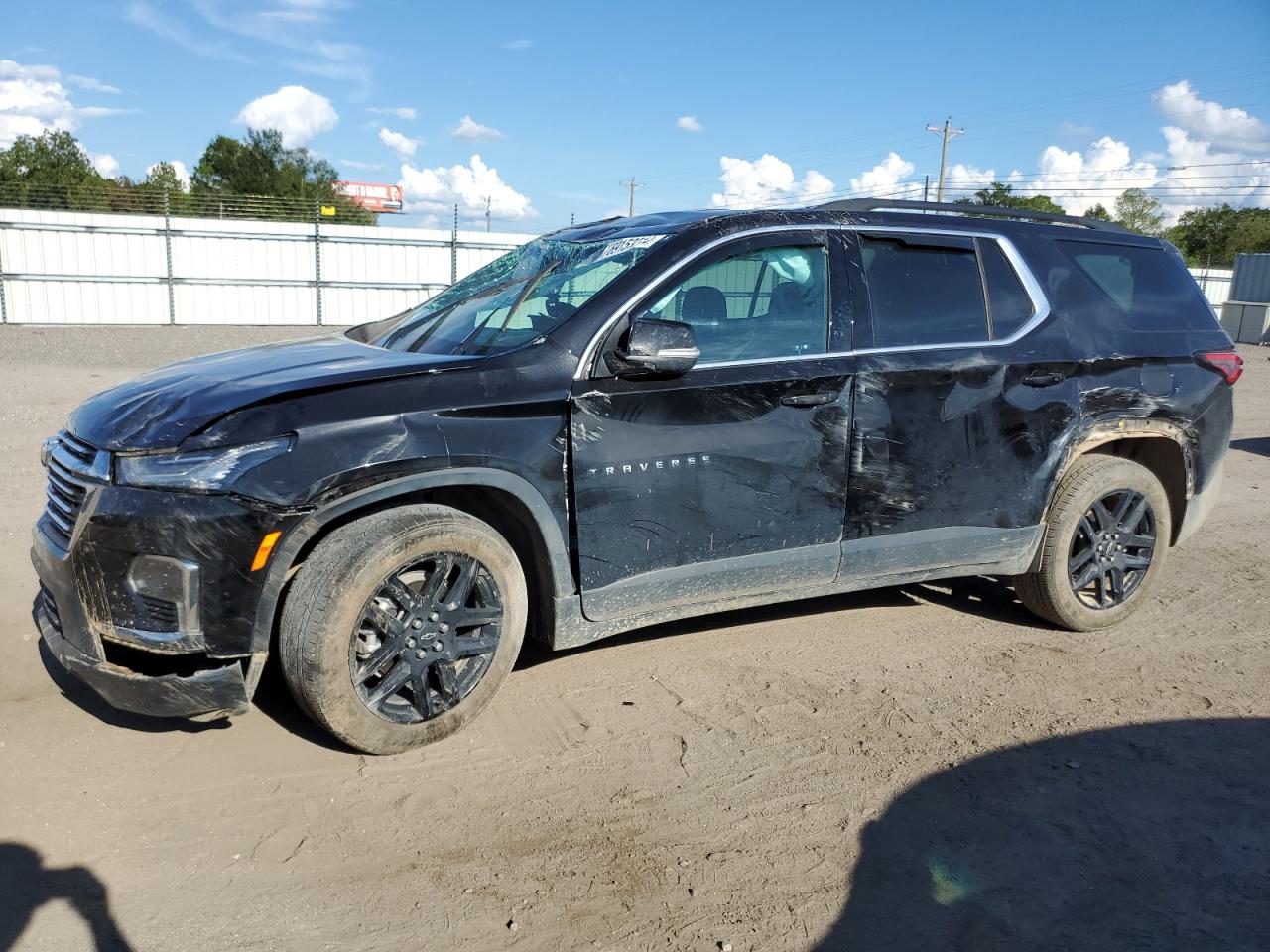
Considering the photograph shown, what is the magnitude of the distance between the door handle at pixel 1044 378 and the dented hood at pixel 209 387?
99.0 inches

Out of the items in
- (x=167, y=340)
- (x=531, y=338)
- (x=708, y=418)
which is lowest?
(x=167, y=340)

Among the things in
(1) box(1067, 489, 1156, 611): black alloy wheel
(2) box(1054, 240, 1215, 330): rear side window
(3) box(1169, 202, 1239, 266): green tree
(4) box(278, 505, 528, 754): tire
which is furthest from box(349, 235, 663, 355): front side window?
(3) box(1169, 202, 1239, 266): green tree

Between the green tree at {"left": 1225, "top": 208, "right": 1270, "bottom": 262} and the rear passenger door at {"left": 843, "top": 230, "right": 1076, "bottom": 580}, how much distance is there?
2663 inches

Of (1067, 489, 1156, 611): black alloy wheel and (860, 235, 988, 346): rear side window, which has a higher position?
(860, 235, 988, 346): rear side window

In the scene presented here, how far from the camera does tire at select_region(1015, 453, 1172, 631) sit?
4.78 metres

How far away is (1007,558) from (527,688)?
2298 mm

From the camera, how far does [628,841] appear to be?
3.12 metres

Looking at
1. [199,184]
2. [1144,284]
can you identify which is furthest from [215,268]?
[199,184]

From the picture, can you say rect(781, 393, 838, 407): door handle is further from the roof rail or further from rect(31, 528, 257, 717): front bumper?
rect(31, 528, 257, 717): front bumper

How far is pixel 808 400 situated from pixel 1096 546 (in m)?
1.93

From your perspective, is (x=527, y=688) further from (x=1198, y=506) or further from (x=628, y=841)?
(x=1198, y=506)

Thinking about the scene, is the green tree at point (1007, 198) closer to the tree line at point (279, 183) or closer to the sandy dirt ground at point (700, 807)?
the tree line at point (279, 183)

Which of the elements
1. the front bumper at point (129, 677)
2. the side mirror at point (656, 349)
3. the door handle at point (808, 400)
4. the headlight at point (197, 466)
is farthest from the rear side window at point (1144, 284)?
the front bumper at point (129, 677)

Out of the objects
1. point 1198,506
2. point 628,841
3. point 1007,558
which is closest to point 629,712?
point 628,841
